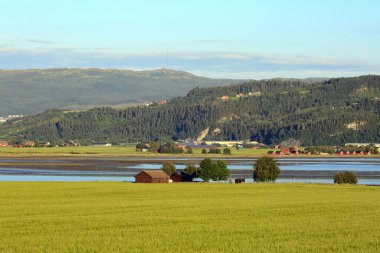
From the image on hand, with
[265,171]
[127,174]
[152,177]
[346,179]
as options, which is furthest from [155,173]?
[127,174]

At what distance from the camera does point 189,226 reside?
1425 inches

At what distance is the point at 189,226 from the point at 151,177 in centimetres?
6097

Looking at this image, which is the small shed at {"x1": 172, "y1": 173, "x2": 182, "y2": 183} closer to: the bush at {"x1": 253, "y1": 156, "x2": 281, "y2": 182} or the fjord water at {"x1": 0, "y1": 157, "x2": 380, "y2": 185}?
the fjord water at {"x1": 0, "y1": 157, "x2": 380, "y2": 185}

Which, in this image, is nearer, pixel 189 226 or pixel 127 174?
pixel 189 226

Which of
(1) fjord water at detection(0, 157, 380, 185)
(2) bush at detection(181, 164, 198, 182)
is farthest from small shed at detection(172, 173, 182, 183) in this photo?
(1) fjord water at detection(0, 157, 380, 185)

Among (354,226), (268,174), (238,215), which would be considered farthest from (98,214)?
(268,174)

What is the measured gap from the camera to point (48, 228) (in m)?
35.8

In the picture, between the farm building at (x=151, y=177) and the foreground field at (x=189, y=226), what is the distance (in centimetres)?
4250

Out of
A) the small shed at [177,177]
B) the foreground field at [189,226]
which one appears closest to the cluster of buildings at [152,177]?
the small shed at [177,177]

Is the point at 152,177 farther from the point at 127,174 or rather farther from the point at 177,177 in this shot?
the point at 127,174

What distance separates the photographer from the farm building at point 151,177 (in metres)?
96.4

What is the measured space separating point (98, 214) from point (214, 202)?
11708 mm

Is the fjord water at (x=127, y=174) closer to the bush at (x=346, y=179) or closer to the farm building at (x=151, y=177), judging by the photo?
the bush at (x=346, y=179)

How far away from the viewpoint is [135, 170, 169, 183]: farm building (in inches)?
3795
